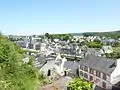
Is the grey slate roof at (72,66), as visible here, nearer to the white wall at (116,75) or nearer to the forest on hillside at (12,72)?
the white wall at (116,75)

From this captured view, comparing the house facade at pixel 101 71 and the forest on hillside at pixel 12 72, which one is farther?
the house facade at pixel 101 71

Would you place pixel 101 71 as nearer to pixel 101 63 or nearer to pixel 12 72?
pixel 101 63

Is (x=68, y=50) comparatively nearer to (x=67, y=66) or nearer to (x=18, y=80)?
(x=67, y=66)

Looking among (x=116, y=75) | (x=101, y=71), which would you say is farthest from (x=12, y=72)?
(x=101, y=71)

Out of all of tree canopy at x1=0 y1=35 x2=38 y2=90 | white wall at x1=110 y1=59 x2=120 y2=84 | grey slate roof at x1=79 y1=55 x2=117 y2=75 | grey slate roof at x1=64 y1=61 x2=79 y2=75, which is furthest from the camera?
grey slate roof at x1=64 y1=61 x2=79 y2=75

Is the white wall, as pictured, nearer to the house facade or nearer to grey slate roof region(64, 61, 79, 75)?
the house facade

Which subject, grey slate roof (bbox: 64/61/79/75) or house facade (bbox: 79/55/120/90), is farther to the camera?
grey slate roof (bbox: 64/61/79/75)

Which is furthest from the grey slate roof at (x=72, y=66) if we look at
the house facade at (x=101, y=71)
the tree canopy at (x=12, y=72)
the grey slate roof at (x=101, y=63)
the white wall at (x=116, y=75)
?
the tree canopy at (x=12, y=72)

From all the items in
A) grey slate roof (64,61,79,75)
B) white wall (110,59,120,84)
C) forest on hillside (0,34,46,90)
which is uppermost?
forest on hillside (0,34,46,90)

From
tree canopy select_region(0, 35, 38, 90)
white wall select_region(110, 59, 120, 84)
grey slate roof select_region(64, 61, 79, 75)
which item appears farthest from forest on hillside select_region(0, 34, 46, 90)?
grey slate roof select_region(64, 61, 79, 75)
